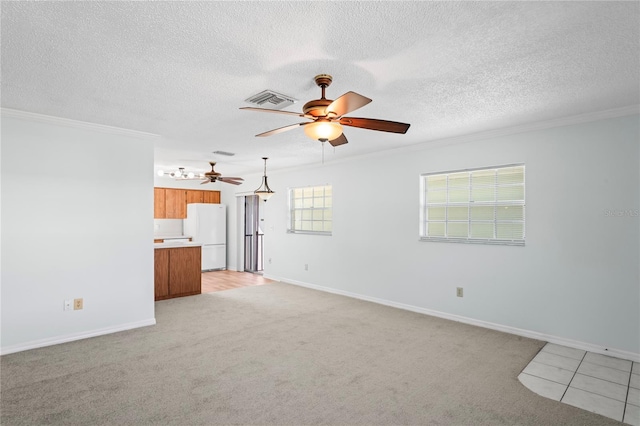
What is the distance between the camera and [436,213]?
4836mm

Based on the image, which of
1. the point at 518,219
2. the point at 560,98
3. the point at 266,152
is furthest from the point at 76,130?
the point at 518,219

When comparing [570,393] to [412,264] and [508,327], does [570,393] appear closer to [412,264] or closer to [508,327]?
[508,327]

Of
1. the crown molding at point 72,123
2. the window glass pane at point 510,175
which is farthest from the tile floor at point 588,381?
the crown molding at point 72,123

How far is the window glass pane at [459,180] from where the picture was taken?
4523mm

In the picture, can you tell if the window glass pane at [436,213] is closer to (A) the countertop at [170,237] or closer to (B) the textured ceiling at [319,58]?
(B) the textured ceiling at [319,58]

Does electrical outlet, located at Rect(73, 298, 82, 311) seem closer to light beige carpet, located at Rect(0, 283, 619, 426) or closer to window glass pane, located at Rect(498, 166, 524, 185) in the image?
light beige carpet, located at Rect(0, 283, 619, 426)

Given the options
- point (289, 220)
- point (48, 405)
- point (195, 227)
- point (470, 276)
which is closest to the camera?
point (48, 405)

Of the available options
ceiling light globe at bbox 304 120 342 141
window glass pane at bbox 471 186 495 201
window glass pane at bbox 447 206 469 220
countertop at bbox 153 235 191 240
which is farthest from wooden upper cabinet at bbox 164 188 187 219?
ceiling light globe at bbox 304 120 342 141

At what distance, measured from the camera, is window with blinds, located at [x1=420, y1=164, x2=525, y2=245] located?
13.4 feet

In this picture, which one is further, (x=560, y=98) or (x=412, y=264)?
(x=412, y=264)

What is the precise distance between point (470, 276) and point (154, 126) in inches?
165

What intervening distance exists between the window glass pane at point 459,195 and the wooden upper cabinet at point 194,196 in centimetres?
643

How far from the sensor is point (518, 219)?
13.3 ft

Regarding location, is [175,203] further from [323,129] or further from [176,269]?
[323,129]
